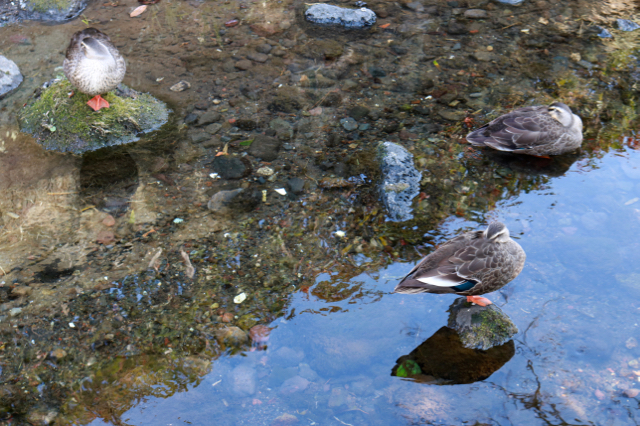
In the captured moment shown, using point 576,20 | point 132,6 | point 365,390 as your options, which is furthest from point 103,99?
point 576,20

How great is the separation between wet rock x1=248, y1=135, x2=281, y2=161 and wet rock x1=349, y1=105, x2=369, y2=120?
1155mm

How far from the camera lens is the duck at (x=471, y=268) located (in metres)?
4.00

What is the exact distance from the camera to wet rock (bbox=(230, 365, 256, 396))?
3770mm

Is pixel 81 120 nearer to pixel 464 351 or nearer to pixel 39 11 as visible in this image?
pixel 39 11

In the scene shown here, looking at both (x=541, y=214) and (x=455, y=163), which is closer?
(x=541, y=214)

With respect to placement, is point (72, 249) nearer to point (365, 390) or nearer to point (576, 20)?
point (365, 390)

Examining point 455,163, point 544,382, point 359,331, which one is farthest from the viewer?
point 455,163

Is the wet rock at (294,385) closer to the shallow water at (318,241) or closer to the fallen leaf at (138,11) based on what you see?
the shallow water at (318,241)

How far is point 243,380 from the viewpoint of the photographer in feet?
12.6

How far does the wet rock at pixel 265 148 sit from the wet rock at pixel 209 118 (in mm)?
745

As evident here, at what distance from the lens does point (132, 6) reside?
8852 mm

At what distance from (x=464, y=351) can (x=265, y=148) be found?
138 inches

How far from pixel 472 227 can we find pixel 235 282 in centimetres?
253

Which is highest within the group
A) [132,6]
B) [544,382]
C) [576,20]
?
[132,6]
